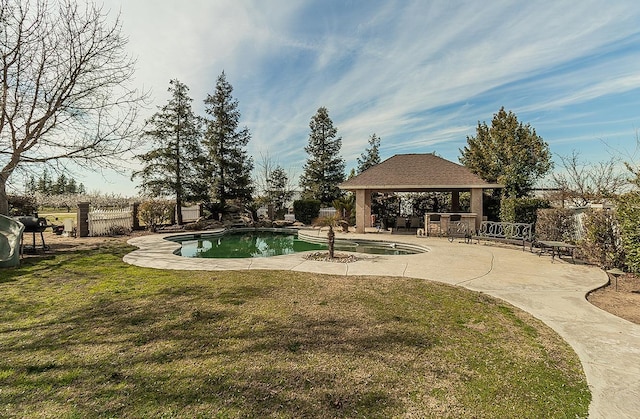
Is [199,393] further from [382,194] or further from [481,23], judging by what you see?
[382,194]

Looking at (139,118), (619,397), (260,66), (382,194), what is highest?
(260,66)

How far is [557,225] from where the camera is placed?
1067 cm

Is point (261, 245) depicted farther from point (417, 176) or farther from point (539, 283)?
point (539, 283)

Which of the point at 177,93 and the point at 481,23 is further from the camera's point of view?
the point at 177,93

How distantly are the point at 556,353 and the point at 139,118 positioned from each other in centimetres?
1346

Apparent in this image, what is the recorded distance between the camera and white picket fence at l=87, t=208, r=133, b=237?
15761 millimetres

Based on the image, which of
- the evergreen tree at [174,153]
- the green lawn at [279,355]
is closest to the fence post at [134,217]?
the evergreen tree at [174,153]

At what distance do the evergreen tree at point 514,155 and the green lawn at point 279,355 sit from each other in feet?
55.5

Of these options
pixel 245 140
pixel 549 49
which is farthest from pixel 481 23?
pixel 245 140

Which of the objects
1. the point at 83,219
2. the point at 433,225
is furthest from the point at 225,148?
the point at 433,225

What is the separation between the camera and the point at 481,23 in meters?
10.9

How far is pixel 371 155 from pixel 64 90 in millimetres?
28542

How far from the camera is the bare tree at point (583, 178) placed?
661 inches

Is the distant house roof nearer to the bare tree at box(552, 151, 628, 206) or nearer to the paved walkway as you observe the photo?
the paved walkway
